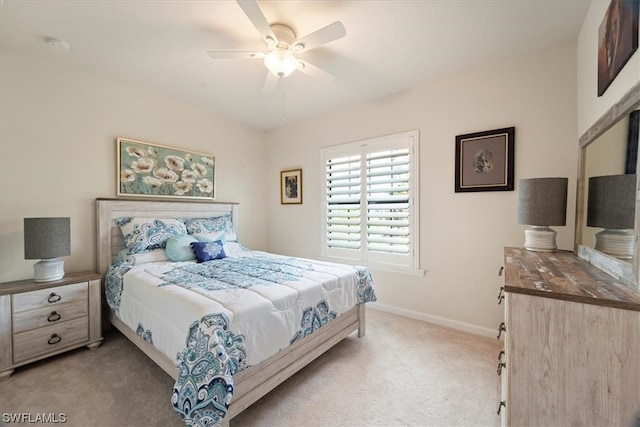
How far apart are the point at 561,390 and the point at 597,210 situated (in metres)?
1.08

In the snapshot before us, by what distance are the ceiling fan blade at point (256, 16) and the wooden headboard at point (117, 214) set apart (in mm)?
2309

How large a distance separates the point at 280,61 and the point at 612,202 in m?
2.17

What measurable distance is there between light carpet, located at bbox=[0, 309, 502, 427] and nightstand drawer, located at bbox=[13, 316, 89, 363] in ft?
0.41

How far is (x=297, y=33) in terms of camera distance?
6.63 ft

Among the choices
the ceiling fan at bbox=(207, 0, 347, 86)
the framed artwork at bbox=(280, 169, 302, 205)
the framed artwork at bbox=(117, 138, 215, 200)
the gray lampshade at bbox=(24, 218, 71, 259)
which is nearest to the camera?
the ceiling fan at bbox=(207, 0, 347, 86)

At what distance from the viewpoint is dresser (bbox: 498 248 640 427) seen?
2.87 ft

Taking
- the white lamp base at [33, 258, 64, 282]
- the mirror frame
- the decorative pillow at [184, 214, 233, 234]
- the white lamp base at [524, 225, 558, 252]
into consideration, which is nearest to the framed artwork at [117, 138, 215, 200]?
the decorative pillow at [184, 214, 233, 234]

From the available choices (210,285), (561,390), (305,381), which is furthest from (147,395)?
(561,390)

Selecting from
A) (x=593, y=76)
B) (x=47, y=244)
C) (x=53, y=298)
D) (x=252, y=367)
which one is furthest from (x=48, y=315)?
(x=593, y=76)

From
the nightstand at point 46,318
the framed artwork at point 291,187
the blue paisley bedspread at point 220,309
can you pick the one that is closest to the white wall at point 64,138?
the nightstand at point 46,318

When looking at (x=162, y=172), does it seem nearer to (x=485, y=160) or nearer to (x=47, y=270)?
(x=47, y=270)

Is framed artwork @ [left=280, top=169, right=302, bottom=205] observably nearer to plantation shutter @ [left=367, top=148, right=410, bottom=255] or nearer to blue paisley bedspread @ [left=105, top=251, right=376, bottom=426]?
plantation shutter @ [left=367, top=148, right=410, bottom=255]

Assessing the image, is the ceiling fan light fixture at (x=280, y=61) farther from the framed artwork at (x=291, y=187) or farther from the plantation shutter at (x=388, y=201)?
the framed artwork at (x=291, y=187)

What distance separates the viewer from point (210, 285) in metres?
1.87
